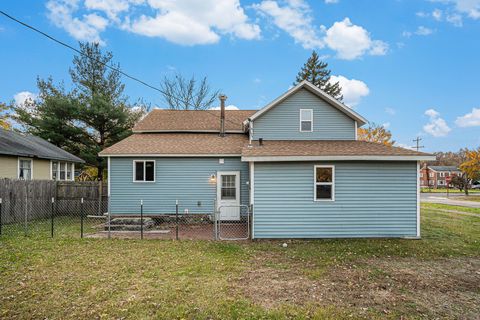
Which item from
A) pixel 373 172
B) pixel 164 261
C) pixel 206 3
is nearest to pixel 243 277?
pixel 164 261

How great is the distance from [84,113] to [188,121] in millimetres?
9330

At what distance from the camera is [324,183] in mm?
9438

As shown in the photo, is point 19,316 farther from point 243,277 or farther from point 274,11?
point 274,11

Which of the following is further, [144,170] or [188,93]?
[188,93]

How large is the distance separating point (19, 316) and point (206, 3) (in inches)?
554

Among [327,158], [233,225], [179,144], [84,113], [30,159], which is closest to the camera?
[327,158]

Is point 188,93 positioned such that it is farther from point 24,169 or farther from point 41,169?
point 24,169

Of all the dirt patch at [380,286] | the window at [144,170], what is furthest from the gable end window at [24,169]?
the dirt patch at [380,286]

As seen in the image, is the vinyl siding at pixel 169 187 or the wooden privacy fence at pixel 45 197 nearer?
the wooden privacy fence at pixel 45 197

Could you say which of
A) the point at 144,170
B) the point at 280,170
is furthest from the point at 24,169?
the point at 280,170

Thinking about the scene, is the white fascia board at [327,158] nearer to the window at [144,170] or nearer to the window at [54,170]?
the window at [144,170]

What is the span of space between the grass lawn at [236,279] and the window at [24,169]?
22.6 feet

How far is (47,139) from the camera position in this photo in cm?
2038

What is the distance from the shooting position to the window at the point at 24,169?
14203 millimetres
